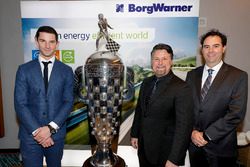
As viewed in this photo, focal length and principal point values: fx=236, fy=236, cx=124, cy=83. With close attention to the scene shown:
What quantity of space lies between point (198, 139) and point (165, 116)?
1.15 ft

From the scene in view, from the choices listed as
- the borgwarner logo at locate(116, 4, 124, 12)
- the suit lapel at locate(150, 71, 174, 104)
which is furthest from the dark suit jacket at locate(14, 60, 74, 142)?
the borgwarner logo at locate(116, 4, 124, 12)

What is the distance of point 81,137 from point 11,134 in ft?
4.61

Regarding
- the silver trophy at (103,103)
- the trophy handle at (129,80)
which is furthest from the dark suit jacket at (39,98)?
the trophy handle at (129,80)

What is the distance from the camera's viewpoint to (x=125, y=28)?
2.32 m

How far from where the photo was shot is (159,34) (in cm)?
233

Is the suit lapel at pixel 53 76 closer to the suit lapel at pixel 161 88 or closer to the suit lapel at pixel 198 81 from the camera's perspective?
the suit lapel at pixel 161 88

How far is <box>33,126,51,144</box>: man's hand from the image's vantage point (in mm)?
1640

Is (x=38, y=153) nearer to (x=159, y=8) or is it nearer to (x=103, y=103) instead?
(x=103, y=103)

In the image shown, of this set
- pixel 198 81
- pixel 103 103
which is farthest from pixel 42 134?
pixel 198 81

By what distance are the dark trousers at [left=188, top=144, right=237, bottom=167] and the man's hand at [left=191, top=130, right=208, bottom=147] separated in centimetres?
8

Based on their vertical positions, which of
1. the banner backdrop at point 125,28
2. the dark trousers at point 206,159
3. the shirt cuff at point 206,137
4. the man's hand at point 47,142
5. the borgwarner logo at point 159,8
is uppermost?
the borgwarner logo at point 159,8

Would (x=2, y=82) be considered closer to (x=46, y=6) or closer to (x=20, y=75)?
(x=46, y=6)

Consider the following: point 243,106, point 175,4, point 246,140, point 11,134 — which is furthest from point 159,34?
point 11,134

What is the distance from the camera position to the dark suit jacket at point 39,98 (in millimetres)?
1651
